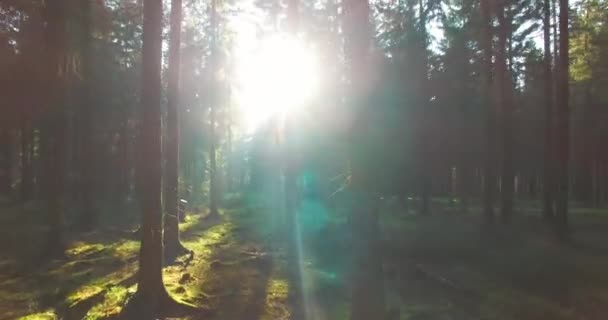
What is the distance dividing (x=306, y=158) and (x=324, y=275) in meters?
16.0

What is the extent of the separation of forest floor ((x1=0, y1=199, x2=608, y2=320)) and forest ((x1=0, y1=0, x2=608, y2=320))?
0.29 ft

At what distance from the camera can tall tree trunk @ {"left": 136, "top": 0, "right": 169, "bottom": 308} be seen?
1010cm

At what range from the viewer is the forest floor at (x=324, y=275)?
10.4 m

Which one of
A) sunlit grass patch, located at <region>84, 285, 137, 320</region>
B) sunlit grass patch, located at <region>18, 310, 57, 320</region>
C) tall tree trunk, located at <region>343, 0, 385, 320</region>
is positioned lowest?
sunlit grass patch, located at <region>18, 310, 57, 320</region>

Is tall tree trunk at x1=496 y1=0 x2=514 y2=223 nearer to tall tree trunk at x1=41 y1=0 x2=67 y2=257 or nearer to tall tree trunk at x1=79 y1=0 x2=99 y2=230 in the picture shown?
tall tree trunk at x1=41 y1=0 x2=67 y2=257

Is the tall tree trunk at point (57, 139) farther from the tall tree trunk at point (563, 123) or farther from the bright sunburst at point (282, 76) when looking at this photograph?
the tall tree trunk at point (563, 123)

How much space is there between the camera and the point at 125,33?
88.3 ft

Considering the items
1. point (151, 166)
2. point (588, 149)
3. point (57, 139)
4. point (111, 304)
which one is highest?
point (588, 149)

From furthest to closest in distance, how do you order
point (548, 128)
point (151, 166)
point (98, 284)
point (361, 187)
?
point (548, 128), point (98, 284), point (151, 166), point (361, 187)

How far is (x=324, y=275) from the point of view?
46.5 ft

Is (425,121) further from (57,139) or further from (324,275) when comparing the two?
(57,139)

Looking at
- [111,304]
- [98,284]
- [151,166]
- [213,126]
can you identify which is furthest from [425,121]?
[111,304]

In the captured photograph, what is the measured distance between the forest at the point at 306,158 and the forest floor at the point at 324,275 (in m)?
0.09

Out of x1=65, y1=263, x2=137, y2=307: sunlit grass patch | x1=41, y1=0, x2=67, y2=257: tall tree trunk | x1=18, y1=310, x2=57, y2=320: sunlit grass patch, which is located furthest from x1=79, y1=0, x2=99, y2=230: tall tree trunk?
x1=18, y1=310, x2=57, y2=320: sunlit grass patch
